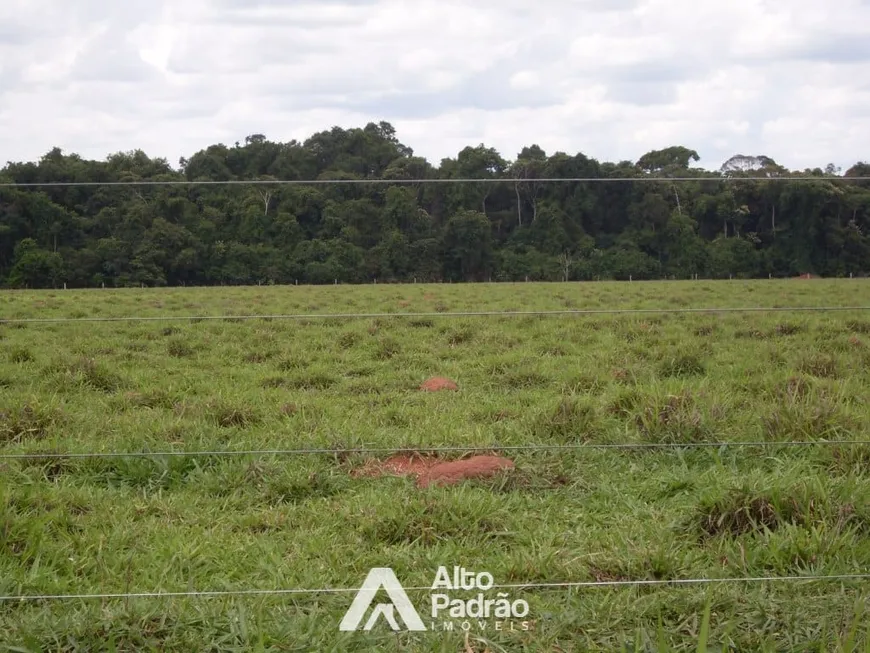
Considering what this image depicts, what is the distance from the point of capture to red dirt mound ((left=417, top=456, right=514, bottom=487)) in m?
3.62

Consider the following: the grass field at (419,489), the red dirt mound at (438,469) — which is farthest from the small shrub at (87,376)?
the red dirt mound at (438,469)

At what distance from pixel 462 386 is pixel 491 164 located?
221cm

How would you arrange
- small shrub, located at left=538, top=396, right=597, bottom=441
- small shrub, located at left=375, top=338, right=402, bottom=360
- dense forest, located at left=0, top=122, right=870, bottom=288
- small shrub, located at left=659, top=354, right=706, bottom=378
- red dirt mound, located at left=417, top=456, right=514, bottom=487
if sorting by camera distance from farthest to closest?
small shrub, located at left=375, top=338, right=402, bottom=360 → small shrub, located at left=659, top=354, right=706, bottom=378 → small shrub, located at left=538, top=396, right=597, bottom=441 → red dirt mound, located at left=417, top=456, right=514, bottom=487 → dense forest, located at left=0, top=122, right=870, bottom=288

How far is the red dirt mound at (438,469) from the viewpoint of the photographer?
12.0ft

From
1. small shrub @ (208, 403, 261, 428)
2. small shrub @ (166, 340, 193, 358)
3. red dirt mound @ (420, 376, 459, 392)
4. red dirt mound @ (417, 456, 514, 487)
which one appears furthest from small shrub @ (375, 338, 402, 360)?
red dirt mound @ (417, 456, 514, 487)

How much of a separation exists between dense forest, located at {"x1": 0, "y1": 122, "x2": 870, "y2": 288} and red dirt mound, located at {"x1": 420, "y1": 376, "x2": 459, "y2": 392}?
1923 mm

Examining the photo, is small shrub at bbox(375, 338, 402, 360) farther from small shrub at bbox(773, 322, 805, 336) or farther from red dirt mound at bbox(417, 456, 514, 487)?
small shrub at bbox(773, 322, 805, 336)

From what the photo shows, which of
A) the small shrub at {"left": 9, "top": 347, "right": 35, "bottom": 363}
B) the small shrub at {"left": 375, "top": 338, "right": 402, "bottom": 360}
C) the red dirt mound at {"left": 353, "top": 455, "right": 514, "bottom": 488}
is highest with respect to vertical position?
the small shrub at {"left": 9, "top": 347, "right": 35, "bottom": 363}

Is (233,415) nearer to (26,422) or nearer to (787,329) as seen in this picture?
(26,422)

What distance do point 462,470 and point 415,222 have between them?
1.29 metres

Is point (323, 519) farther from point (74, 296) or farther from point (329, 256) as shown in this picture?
point (74, 296)

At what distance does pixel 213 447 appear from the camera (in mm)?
3945

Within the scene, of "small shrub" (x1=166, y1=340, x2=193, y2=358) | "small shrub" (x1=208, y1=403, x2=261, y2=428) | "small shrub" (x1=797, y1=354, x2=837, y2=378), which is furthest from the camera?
"small shrub" (x1=166, y1=340, x2=193, y2=358)

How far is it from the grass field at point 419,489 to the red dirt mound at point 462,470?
3.7 inches
